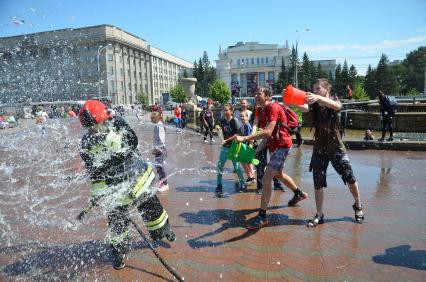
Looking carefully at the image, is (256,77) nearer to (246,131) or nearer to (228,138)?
(246,131)

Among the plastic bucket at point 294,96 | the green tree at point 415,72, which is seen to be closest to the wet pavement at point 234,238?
the plastic bucket at point 294,96

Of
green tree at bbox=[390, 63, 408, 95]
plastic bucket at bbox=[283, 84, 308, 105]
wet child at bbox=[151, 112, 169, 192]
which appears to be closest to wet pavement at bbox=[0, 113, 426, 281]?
wet child at bbox=[151, 112, 169, 192]

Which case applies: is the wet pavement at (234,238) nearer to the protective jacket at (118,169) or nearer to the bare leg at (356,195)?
the bare leg at (356,195)

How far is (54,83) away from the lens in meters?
13.4

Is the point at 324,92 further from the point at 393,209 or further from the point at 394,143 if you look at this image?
the point at 394,143

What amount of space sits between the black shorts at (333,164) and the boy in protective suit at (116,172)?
223 centimetres

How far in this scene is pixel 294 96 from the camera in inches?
186

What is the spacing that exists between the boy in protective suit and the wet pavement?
465 millimetres

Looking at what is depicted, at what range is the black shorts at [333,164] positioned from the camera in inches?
196

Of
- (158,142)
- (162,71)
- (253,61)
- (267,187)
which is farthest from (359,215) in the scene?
(253,61)

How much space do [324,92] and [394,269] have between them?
2370mm

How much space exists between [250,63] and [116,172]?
141 metres

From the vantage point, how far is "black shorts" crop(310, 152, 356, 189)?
4980 mm

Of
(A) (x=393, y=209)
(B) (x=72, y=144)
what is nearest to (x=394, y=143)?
(A) (x=393, y=209)
